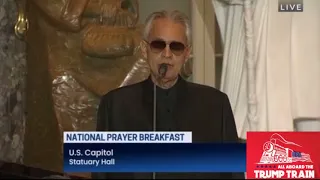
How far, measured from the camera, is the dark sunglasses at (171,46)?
1514 mm

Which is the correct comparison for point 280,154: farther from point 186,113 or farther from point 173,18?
point 173,18

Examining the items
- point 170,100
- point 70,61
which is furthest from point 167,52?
point 70,61

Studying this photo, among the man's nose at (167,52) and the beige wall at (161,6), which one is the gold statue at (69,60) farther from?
the man's nose at (167,52)

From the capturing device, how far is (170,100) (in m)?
1.53

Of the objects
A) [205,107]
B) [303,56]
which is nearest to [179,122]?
[205,107]

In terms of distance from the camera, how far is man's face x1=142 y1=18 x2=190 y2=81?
1516mm

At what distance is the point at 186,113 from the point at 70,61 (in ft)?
1.27

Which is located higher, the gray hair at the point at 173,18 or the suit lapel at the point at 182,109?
the gray hair at the point at 173,18

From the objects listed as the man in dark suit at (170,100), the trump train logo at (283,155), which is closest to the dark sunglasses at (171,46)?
the man in dark suit at (170,100)

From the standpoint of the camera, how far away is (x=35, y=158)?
165 centimetres

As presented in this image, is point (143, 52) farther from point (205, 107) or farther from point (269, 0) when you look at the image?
point (269, 0)

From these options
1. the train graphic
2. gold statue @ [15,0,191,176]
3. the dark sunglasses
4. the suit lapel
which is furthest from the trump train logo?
gold statue @ [15,0,191,176]

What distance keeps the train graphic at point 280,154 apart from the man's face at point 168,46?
0.94ft

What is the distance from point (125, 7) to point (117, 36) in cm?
8
